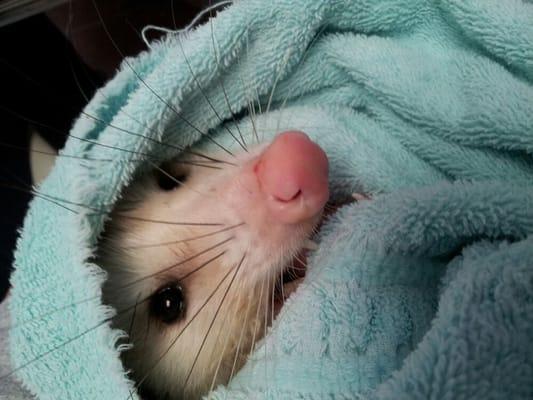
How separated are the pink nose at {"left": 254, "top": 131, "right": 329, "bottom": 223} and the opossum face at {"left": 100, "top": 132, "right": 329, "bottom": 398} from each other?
0.01m

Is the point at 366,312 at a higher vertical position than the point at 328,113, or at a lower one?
lower

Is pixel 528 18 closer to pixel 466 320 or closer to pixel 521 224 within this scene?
pixel 521 224

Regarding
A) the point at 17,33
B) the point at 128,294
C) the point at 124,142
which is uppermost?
the point at 17,33

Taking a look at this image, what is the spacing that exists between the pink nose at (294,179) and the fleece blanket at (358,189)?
0.06 meters

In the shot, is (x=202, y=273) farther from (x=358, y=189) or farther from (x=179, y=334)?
(x=358, y=189)

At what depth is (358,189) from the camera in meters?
0.90

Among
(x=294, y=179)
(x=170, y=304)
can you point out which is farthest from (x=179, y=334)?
(x=294, y=179)

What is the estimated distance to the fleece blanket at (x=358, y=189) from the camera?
1.81 feet

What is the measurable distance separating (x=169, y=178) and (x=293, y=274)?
11.3 inches

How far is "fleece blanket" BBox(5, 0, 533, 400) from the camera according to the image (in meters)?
0.55

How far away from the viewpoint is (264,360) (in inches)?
27.3

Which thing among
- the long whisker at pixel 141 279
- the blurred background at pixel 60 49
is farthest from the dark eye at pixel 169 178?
the blurred background at pixel 60 49

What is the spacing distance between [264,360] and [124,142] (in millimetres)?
373

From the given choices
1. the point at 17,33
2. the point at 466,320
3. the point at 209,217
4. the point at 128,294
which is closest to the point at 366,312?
the point at 466,320
